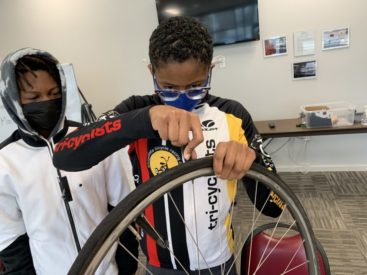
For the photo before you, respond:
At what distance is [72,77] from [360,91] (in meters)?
3.00

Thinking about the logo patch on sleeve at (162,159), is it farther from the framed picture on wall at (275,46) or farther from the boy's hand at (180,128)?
the framed picture on wall at (275,46)

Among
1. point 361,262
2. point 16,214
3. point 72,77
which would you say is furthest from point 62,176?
point 72,77

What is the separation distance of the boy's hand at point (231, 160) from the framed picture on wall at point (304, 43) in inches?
108

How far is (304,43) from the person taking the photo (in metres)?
2.83

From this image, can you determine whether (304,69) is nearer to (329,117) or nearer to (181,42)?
(329,117)

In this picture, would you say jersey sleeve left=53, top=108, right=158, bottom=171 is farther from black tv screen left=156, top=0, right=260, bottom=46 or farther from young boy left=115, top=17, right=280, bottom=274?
black tv screen left=156, top=0, right=260, bottom=46

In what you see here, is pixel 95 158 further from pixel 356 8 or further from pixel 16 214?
pixel 356 8

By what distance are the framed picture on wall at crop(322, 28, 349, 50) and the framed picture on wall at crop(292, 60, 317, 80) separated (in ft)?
0.63

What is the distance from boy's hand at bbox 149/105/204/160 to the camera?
0.42m

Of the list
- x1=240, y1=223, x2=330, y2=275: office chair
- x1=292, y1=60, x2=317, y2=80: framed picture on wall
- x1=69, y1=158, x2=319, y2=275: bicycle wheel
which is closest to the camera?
x1=69, y1=158, x2=319, y2=275: bicycle wheel

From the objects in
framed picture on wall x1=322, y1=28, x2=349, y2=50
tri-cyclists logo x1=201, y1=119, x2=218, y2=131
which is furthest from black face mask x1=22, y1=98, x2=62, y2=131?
framed picture on wall x1=322, y1=28, x2=349, y2=50

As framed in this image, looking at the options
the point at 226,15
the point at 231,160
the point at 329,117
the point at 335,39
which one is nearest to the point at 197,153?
the point at 231,160

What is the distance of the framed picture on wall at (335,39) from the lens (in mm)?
2730

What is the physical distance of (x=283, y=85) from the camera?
3.00 m
